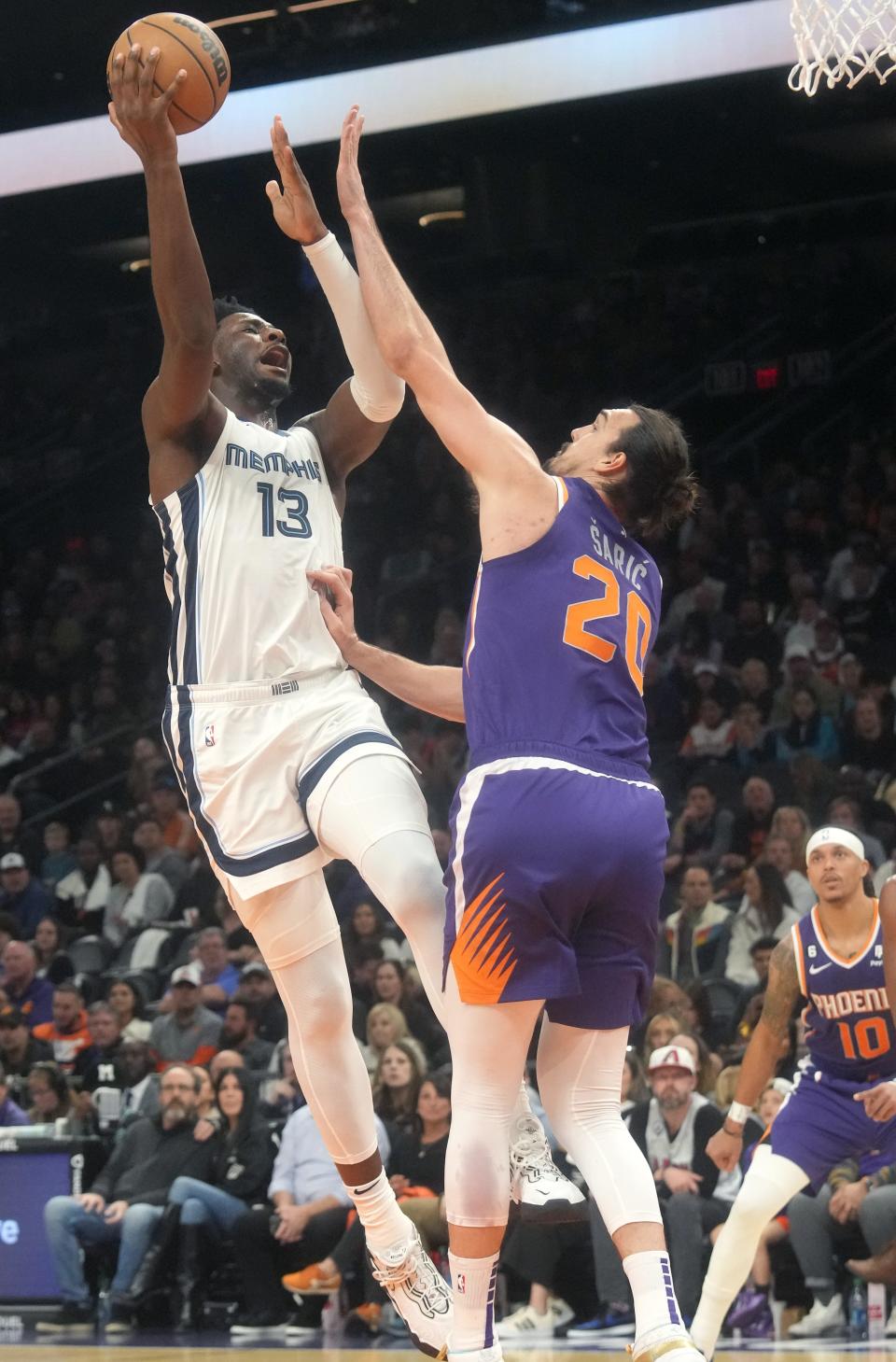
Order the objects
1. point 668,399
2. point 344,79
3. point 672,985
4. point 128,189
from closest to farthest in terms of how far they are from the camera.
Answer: point 672,985 → point 344,79 → point 128,189 → point 668,399

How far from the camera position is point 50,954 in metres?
14.0

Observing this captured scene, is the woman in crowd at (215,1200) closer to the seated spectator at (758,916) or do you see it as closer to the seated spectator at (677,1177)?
the seated spectator at (677,1177)

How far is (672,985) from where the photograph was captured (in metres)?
10.3

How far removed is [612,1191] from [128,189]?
1447cm

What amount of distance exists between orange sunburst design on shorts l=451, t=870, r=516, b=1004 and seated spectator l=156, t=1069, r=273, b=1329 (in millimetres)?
6654

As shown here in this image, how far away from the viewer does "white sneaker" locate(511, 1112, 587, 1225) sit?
452cm

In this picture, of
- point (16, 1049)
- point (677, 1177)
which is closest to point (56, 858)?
point (16, 1049)

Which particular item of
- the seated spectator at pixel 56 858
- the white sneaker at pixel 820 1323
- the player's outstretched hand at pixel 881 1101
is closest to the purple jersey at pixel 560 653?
the player's outstretched hand at pixel 881 1101

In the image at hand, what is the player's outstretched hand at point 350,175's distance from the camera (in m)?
4.60

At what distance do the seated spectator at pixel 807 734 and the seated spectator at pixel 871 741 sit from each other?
0.95 ft

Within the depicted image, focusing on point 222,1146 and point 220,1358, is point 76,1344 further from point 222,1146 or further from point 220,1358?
point 222,1146

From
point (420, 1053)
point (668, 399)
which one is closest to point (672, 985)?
point (420, 1053)

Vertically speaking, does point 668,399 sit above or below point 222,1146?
above

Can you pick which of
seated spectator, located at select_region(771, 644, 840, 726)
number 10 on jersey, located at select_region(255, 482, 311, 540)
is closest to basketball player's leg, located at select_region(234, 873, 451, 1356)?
number 10 on jersey, located at select_region(255, 482, 311, 540)
